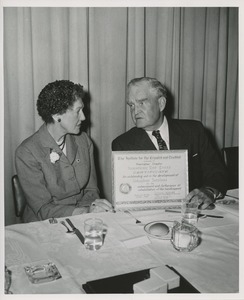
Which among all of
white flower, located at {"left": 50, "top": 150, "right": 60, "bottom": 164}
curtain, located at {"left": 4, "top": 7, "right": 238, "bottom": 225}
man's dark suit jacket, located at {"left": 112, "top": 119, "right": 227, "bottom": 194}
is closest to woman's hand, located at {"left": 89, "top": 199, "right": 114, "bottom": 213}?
white flower, located at {"left": 50, "top": 150, "right": 60, "bottom": 164}

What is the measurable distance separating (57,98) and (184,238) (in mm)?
1360

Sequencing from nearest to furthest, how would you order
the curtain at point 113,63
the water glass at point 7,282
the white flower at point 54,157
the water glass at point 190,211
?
the water glass at point 7,282 → the water glass at point 190,211 → the white flower at point 54,157 → the curtain at point 113,63

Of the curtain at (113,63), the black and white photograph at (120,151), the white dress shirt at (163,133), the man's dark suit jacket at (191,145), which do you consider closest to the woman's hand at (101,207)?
the black and white photograph at (120,151)

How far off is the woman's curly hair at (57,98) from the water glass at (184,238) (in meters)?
1.26

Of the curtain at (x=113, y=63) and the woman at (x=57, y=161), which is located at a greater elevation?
the curtain at (x=113, y=63)

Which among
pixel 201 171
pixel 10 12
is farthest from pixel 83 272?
pixel 10 12

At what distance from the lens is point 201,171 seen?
2.41 m

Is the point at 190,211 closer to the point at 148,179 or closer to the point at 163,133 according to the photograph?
the point at 148,179

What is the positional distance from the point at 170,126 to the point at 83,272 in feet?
4.93

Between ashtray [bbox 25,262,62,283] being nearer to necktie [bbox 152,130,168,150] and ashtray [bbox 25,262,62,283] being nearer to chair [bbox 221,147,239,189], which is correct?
necktie [bbox 152,130,168,150]

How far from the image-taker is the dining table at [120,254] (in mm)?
1119

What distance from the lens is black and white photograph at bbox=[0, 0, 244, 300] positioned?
119cm

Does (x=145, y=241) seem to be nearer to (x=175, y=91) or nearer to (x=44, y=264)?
(x=44, y=264)

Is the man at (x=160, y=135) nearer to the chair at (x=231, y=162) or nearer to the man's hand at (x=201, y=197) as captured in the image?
the chair at (x=231, y=162)
